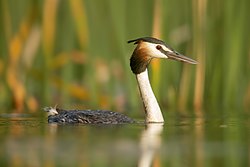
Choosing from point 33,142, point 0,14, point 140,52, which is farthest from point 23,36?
point 33,142

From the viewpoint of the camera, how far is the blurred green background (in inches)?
463

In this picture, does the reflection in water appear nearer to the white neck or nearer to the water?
the water

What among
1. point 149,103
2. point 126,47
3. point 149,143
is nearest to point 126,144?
point 149,143

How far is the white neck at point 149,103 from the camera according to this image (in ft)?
31.8

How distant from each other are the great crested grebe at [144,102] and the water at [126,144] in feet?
0.55

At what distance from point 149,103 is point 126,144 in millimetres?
2428

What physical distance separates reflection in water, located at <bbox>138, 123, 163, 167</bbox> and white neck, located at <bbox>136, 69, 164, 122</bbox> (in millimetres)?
146

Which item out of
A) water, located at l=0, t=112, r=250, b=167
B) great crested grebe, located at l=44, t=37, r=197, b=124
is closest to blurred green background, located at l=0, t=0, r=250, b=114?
great crested grebe, located at l=44, t=37, r=197, b=124

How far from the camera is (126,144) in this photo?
741 cm

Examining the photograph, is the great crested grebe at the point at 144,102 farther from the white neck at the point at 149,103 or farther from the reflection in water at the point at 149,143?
the reflection in water at the point at 149,143

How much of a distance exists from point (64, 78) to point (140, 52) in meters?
2.73

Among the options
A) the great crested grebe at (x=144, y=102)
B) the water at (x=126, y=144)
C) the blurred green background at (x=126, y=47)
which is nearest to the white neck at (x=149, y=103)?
the great crested grebe at (x=144, y=102)

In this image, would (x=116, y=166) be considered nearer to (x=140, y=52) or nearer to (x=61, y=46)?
(x=140, y=52)

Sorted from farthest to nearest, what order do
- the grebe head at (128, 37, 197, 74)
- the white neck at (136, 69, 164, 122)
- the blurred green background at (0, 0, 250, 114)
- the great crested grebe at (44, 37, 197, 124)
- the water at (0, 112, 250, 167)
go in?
1. the blurred green background at (0, 0, 250, 114)
2. the grebe head at (128, 37, 197, 74)
3. the white neck at (136, 69, 164, 122)
4. the great crested grebe at (44, 37, 197, 124)
5. the water at (0, 112, 250, 167)
